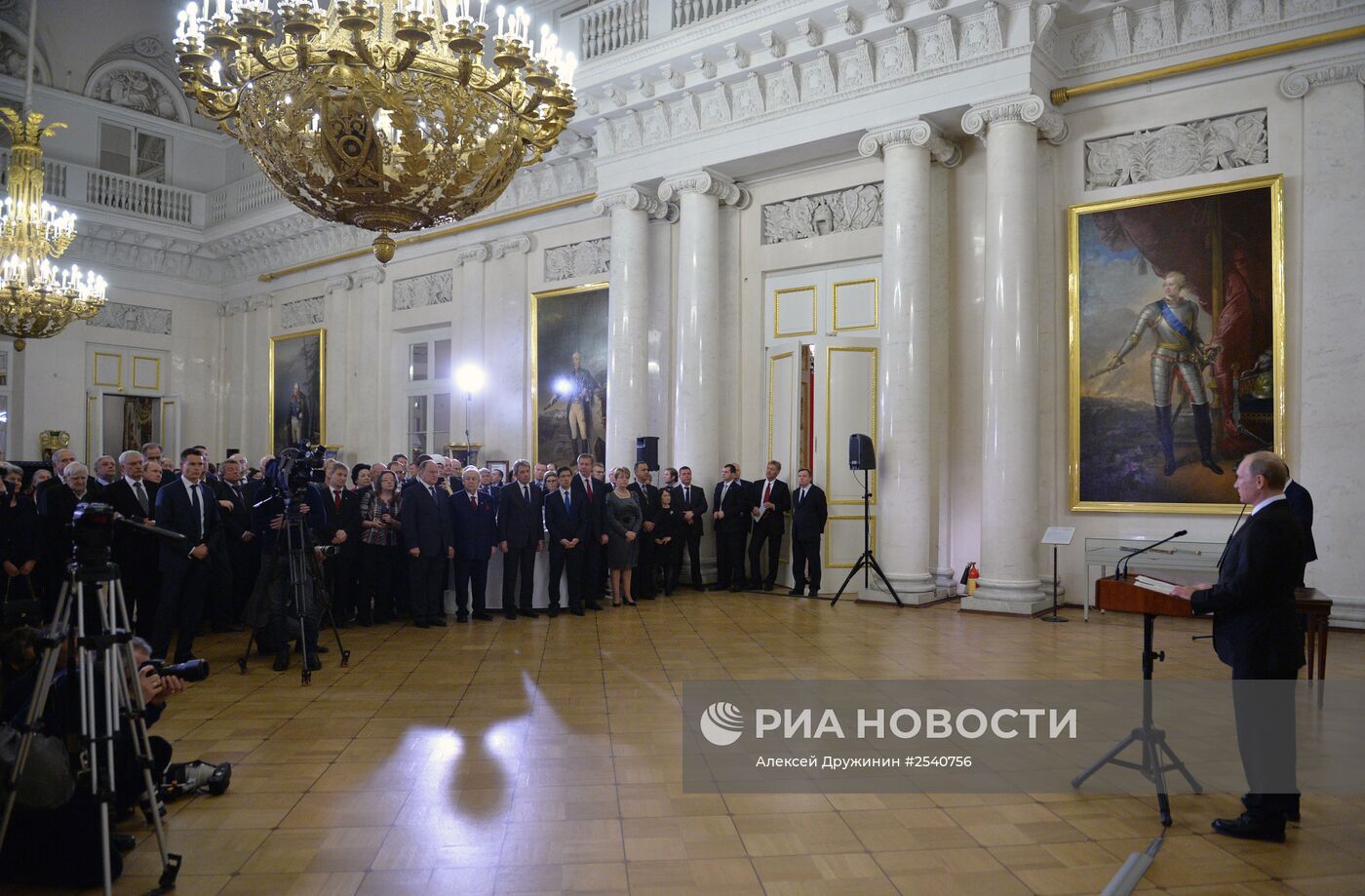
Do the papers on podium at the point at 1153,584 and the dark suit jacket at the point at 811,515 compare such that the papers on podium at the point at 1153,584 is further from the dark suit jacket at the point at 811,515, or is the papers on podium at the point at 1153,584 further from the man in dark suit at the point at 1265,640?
the dark suit jacket at the point at 811,515

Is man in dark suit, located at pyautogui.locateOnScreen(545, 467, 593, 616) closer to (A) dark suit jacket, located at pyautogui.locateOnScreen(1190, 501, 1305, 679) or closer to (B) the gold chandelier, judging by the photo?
(A) dark suit jacket, located at pyautogui.locateOnScreen(1190, 501, 1305, 679)

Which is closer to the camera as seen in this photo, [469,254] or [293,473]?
[293,473]

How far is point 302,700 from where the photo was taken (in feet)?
20.1

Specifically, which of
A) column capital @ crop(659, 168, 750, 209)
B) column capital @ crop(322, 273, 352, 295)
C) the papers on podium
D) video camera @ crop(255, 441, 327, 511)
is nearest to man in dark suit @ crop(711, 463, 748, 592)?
column capital @ crop(659, 168, 750, 209)

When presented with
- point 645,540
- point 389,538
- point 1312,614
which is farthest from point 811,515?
point 1312,614

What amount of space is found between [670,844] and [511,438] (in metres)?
11.8

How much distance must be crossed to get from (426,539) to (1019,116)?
25.0 feet

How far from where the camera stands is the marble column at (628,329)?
13.0m

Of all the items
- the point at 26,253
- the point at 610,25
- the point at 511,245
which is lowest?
the point at 26,253

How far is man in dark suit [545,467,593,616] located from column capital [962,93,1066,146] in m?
5.93

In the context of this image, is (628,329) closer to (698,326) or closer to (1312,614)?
(698,326)

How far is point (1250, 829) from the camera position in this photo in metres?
3.84

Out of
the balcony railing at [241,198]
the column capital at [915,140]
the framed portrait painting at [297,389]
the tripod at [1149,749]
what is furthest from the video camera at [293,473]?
the balcony railing at [241,198]

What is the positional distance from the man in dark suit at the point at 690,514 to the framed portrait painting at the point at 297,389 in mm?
9471
